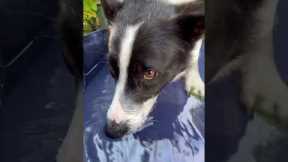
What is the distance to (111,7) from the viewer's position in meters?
1.01

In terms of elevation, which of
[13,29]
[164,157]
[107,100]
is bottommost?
[164,157]

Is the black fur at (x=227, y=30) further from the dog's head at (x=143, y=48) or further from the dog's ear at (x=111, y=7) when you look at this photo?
the dog's ear at (x=111, y=7)

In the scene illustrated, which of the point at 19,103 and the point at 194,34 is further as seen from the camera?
the point at 19,103

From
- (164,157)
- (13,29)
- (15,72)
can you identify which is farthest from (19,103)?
(164,157)

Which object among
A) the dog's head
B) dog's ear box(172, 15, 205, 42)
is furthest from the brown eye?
dog's ear box(172, 15, 205, 42)

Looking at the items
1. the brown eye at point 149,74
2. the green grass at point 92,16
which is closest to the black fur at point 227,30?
the brown eye at point 149,74

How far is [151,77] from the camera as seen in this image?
995mm

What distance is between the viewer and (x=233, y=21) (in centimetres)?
104

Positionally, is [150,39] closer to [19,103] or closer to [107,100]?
[107,100]

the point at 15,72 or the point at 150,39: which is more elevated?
the point at 150,39

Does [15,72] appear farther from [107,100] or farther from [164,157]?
[164,157]

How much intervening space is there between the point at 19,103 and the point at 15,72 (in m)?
0.08

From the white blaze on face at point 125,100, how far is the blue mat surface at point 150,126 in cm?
2

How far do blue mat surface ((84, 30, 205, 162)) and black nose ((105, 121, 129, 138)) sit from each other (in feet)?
0.04
